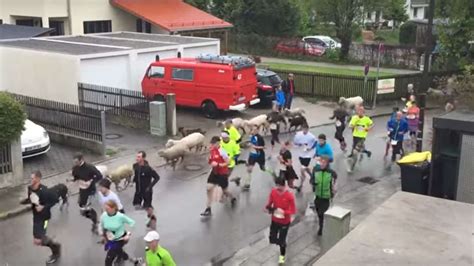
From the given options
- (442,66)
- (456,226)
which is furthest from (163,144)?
(442,66)

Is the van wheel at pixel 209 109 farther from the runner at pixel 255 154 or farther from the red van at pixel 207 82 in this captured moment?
the runner at pixel 255 154

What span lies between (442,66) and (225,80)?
13.6m

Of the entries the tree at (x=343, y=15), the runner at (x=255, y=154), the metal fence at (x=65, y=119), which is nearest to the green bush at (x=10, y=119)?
the metal fence at (x=65, y=119)

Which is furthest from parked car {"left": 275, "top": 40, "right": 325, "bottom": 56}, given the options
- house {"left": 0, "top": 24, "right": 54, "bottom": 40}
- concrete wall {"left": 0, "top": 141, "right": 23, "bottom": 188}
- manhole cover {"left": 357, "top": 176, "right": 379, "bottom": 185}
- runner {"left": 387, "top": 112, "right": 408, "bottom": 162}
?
concrete wall {"left": 0, "top": 141, "right": 23, "bottom": 188}

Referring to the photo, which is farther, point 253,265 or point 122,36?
point 122,36

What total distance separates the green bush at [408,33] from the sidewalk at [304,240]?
35.0m

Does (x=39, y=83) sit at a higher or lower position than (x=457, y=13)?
lower

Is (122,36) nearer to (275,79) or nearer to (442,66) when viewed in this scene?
(275,79)

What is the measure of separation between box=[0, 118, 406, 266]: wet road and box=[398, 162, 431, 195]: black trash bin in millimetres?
2086

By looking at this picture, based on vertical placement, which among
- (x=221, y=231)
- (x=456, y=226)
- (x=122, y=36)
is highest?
(x=122, y=36)

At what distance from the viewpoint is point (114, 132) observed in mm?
19891

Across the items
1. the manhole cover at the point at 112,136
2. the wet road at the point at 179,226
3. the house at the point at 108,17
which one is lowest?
the wet road at the point at 179,226

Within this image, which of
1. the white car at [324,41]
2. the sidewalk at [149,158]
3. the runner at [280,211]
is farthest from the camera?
the white car at [324,41]

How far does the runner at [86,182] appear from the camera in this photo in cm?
1182
